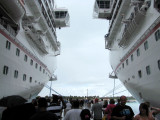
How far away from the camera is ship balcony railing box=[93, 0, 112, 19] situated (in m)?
29.0

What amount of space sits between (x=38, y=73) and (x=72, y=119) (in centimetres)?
1568

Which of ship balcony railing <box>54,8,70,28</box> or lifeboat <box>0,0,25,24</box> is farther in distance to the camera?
ship balcony railing <box>54,8,70,28</box>

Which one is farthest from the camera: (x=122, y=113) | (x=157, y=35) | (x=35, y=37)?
(x=35, y=37)

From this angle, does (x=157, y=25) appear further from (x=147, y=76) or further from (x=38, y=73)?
(x=38, y=73)

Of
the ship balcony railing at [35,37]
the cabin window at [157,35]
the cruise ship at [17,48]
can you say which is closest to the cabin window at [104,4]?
the cruise ship at [17,48]

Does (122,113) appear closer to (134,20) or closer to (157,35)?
(157,35)

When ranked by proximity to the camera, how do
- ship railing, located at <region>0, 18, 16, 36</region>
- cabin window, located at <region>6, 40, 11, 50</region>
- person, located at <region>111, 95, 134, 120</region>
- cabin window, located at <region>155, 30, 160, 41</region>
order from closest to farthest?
person, located at <region>111, 95, 134, 120</region>, cabin window, located at <region>155, 30, 160, 41</region>, ship railing, located at <region>0, 18, 16, 36</region>, cabin window, located at <region>6, 40, 11, 50</region>

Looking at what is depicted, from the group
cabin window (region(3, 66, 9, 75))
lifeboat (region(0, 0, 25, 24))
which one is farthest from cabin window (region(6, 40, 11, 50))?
lifeboat (region(0, 0, 25, 24))

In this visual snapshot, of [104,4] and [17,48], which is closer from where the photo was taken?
[17,48]

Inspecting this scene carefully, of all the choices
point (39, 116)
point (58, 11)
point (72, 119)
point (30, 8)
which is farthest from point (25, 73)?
point (58, 11)

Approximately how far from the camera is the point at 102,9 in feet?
95.8

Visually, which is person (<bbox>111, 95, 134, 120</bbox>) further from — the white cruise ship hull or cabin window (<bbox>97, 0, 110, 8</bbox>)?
cabin window (<bbox>97, 0, 110, 8</bbox>)

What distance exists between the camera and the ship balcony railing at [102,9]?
29.0 meters

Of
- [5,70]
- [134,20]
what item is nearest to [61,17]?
[134,20]
